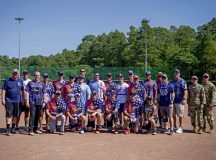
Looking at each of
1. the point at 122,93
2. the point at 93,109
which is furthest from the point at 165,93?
the point at 93,109

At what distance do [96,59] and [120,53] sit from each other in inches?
329

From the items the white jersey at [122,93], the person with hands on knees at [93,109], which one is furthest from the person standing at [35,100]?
the white jersey at [122,93]

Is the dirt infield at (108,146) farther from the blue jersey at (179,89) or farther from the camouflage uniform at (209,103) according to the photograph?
the blue jersey at (179,89)

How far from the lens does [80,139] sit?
372 inches

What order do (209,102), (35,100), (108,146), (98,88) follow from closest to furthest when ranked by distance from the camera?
(108,146), (35,100), (209,102), (98,88)

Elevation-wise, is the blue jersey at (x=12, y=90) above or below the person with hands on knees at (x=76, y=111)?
above

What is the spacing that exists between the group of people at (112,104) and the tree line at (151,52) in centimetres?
2049

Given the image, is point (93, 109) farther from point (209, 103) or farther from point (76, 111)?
point (209, 103)

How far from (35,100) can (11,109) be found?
790mm

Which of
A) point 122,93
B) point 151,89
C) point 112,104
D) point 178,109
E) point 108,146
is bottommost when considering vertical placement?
point 108,146

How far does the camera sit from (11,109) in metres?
10.0

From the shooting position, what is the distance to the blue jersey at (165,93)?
1050cm

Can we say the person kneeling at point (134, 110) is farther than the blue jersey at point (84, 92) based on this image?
No

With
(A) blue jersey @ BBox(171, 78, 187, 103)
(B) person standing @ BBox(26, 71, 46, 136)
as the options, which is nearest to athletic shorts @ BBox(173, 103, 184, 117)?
(A) blue jersey @ BBox(171, 78, 187, 103)
